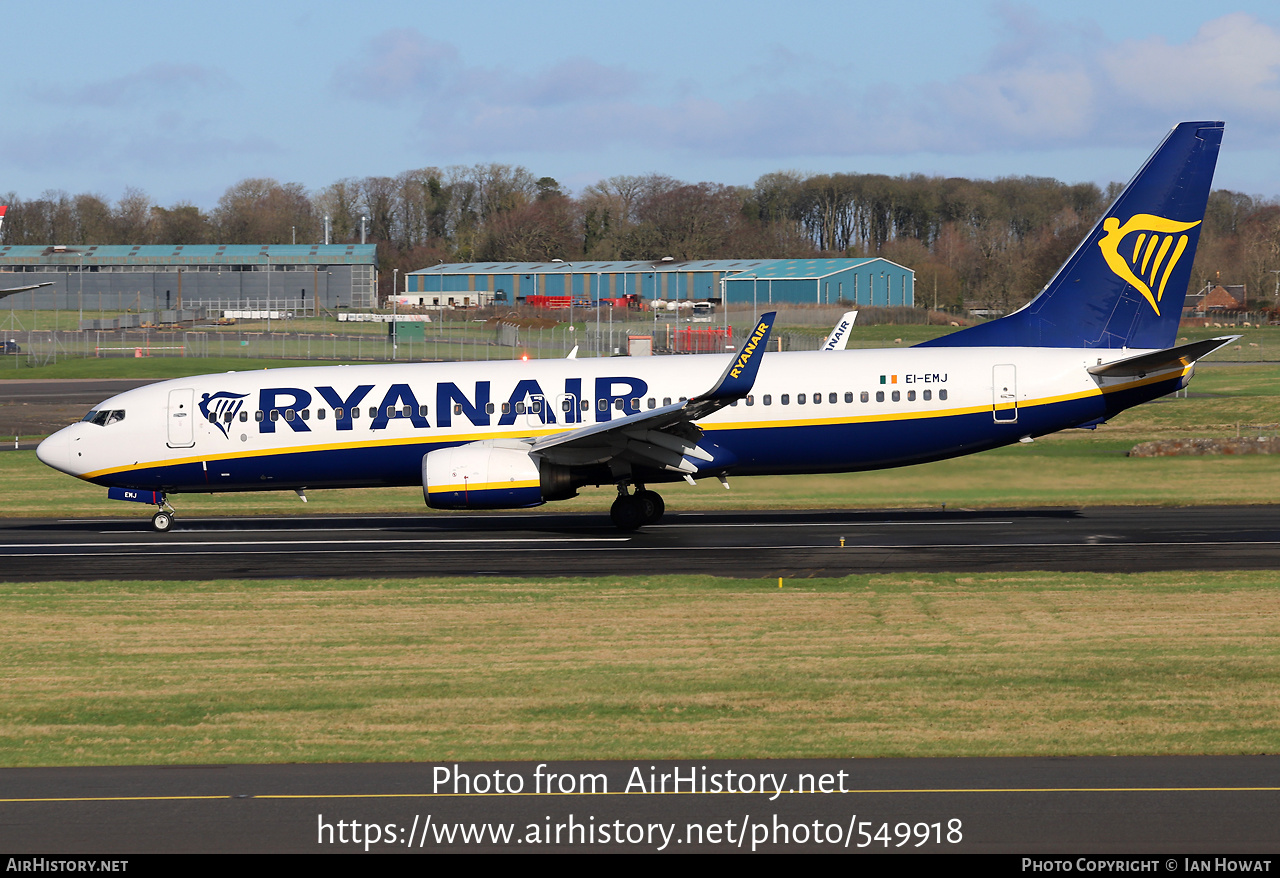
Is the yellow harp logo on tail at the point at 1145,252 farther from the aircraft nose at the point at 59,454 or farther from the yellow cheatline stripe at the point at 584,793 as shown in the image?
the aircraft nose at the point at 59,454

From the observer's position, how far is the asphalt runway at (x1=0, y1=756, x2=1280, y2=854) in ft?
32.3

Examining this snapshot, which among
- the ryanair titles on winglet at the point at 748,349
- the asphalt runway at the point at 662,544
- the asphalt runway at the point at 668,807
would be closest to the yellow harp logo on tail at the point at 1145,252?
the asphalt runway at the point at 662,544

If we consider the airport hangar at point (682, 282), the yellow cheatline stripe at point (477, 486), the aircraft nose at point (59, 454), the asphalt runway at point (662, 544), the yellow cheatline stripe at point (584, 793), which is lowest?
the asphalt runway at point (662, 544)

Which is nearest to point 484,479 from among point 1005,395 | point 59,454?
point 59,454

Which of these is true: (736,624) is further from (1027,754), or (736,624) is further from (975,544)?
(975,544)

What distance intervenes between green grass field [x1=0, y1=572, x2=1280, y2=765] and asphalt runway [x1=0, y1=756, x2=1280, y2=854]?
561mm

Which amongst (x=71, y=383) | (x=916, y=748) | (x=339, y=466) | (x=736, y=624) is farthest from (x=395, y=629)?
(x=71, y=383)

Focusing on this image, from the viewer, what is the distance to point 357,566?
79.3 feet

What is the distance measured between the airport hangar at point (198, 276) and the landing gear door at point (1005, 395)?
5003 inches

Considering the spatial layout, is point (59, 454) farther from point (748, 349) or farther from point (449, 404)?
point (748, 349)

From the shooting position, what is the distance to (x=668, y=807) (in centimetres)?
1068

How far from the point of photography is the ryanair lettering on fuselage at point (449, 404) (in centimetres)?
2855

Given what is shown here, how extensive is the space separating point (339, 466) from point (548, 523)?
Answer: 5.20m

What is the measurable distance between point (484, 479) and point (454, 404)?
2806 millimetres
